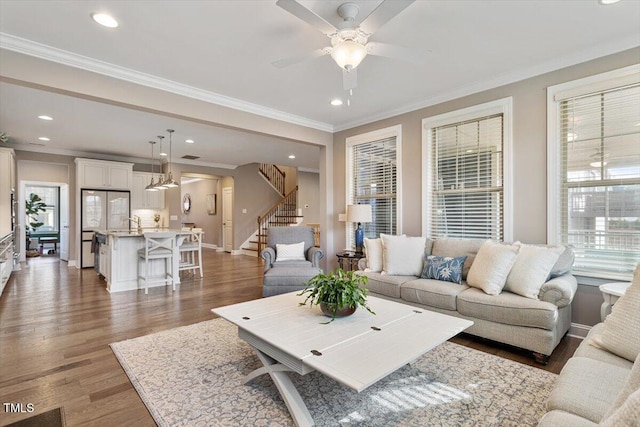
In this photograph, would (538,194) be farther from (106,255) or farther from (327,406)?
(106,255)

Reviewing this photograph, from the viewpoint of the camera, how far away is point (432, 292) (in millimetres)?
3100

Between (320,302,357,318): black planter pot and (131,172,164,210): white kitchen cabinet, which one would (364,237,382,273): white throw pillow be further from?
(131,172,164,210): white kitchen cabinet

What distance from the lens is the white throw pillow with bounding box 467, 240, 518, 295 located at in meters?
2.88

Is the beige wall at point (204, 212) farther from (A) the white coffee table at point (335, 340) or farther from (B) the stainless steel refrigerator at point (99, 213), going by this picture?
(A) the white coffee table at point (335, 340)

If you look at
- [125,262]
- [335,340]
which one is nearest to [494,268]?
[335,340]

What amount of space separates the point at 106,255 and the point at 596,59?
7093 millimetres

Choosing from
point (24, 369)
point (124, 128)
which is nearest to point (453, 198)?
point (24, 369)

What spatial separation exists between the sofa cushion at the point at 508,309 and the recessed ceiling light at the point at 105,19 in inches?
146

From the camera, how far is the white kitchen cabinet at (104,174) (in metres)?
7.09

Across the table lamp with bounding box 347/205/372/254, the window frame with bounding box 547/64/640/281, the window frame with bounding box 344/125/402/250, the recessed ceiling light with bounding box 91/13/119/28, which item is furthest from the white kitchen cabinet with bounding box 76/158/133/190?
the window frame with bounding box 547/64/640/281

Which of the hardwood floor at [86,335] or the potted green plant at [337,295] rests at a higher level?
the potted green plant at [337,295]

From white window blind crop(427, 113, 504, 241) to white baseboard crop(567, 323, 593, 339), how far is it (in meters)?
1.06

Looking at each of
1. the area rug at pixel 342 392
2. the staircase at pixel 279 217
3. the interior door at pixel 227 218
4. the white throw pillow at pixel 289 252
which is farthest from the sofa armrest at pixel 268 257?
the interior door at pixel 227 218

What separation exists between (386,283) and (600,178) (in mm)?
2244
